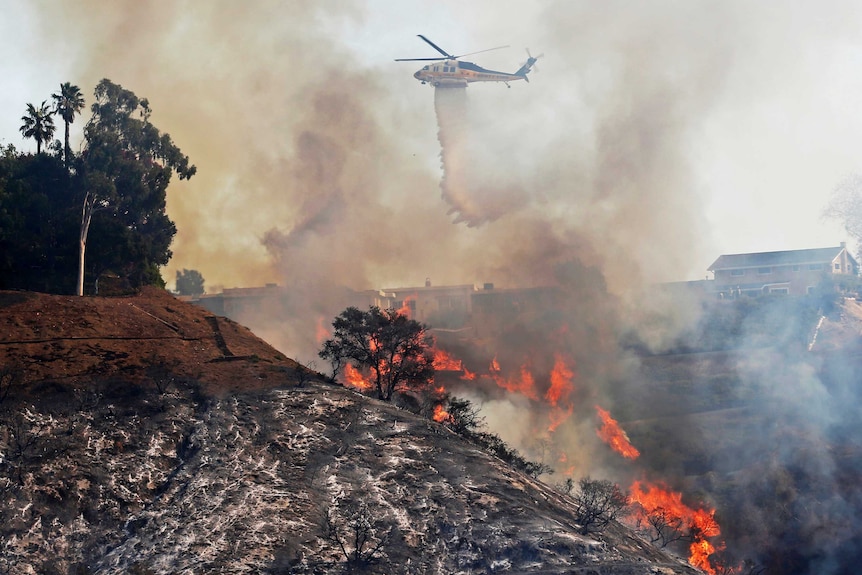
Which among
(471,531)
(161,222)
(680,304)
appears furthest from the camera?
(680,304)

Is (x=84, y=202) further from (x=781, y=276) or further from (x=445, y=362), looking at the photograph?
(x=781, y=276)

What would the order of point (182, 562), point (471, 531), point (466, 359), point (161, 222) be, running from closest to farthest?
1. point (182, 562)
2. point (471, 531)
3. point (161, 222)
4. point (466, 359)

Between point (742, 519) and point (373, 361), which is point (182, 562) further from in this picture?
point (742, 519)

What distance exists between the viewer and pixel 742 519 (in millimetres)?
69438

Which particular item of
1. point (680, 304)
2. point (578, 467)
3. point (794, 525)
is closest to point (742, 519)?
point (794, 525)

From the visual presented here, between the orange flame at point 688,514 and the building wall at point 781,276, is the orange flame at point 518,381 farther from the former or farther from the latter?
the building wall at point 781,276

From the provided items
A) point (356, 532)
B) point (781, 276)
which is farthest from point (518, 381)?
point (781, 276)

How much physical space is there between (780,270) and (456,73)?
62.9m

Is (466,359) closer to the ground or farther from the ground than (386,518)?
farther from the ground

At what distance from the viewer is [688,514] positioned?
70.4 metres

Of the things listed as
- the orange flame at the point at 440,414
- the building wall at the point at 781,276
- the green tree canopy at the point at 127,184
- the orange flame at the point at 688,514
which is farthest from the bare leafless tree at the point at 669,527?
the building wall at the point at 781,276

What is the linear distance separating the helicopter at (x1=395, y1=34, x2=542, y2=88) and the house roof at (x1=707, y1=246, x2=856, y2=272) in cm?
4968

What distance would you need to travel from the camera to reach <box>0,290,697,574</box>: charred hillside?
36688mm

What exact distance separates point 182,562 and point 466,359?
5990cm
